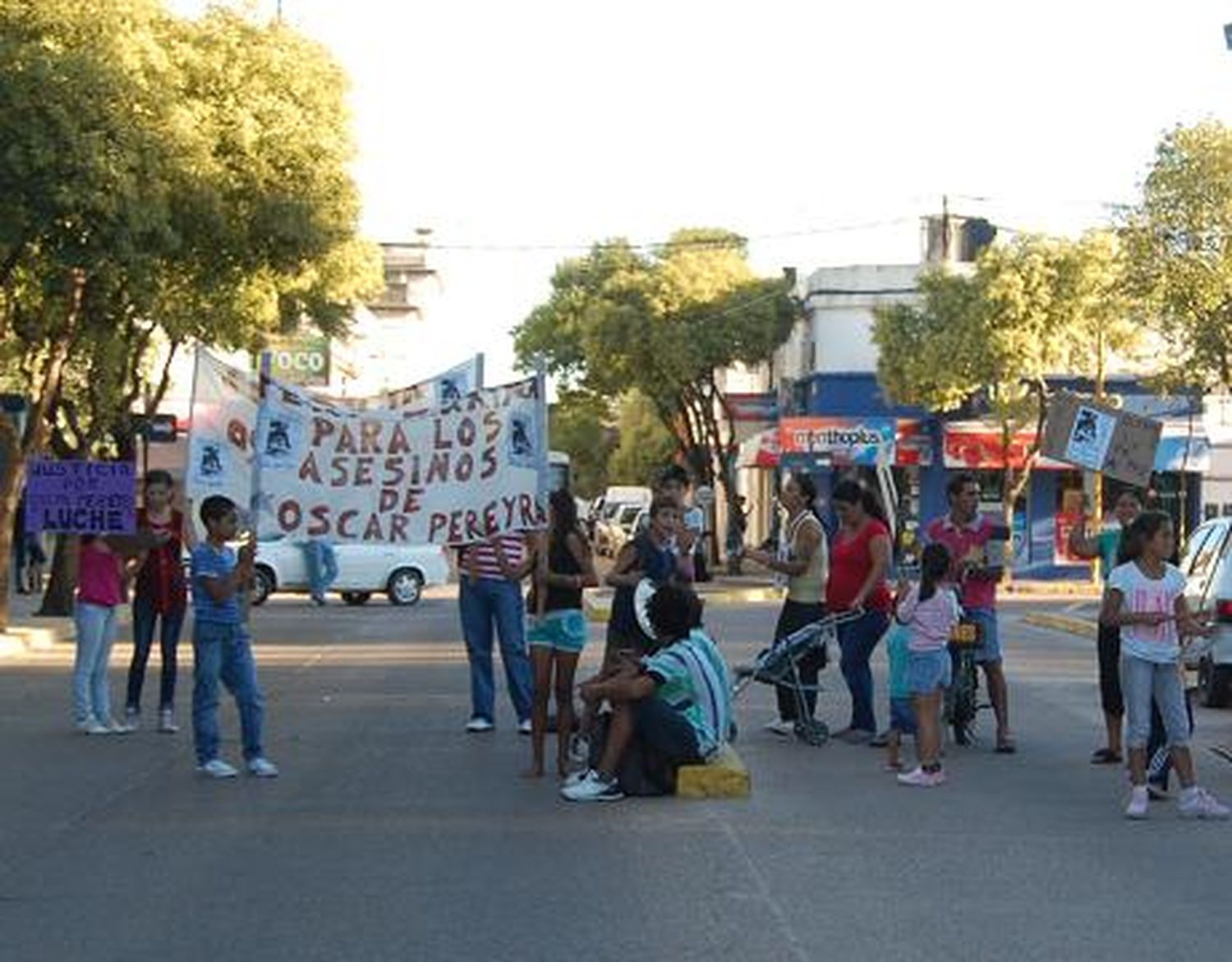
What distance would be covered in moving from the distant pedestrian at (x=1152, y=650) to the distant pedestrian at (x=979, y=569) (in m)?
2.63

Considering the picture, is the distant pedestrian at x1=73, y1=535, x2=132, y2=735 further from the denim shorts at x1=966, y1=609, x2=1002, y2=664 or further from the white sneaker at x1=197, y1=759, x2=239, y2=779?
the denim shorts at x1=966, y1=609, x2=1002, y2=664

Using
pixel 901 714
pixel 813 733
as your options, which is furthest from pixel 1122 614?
pixel 813 733

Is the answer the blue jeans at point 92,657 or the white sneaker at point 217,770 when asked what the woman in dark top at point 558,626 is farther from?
the blue jeans at point 92,657

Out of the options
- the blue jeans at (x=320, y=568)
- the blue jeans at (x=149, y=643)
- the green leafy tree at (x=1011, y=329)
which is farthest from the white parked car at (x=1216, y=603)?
the green leafy tree at (x=1011, y=329)

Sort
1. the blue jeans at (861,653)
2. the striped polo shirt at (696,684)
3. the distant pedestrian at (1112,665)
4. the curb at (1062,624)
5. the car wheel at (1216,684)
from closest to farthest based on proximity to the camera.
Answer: the striped polo shirt at (696,684)
the distant pedestrian at (1112,665)
the blue jeans at (861,653)
the car wheel at (1216,684)
the curb at (1062,624)

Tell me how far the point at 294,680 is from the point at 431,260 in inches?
2633

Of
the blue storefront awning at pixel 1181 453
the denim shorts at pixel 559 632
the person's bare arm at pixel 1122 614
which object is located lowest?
the denim shorts at pixel 559 632

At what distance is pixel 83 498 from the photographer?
17344mm

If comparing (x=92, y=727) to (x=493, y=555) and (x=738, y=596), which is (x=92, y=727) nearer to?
(x=493, y=555)

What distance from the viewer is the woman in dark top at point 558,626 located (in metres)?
12.9

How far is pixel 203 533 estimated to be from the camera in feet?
43.4

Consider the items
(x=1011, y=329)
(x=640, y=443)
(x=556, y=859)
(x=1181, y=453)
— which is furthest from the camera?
(x=640, y=443)

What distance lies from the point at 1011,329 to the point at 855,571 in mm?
32917

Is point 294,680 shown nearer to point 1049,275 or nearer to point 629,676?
point 629,676
